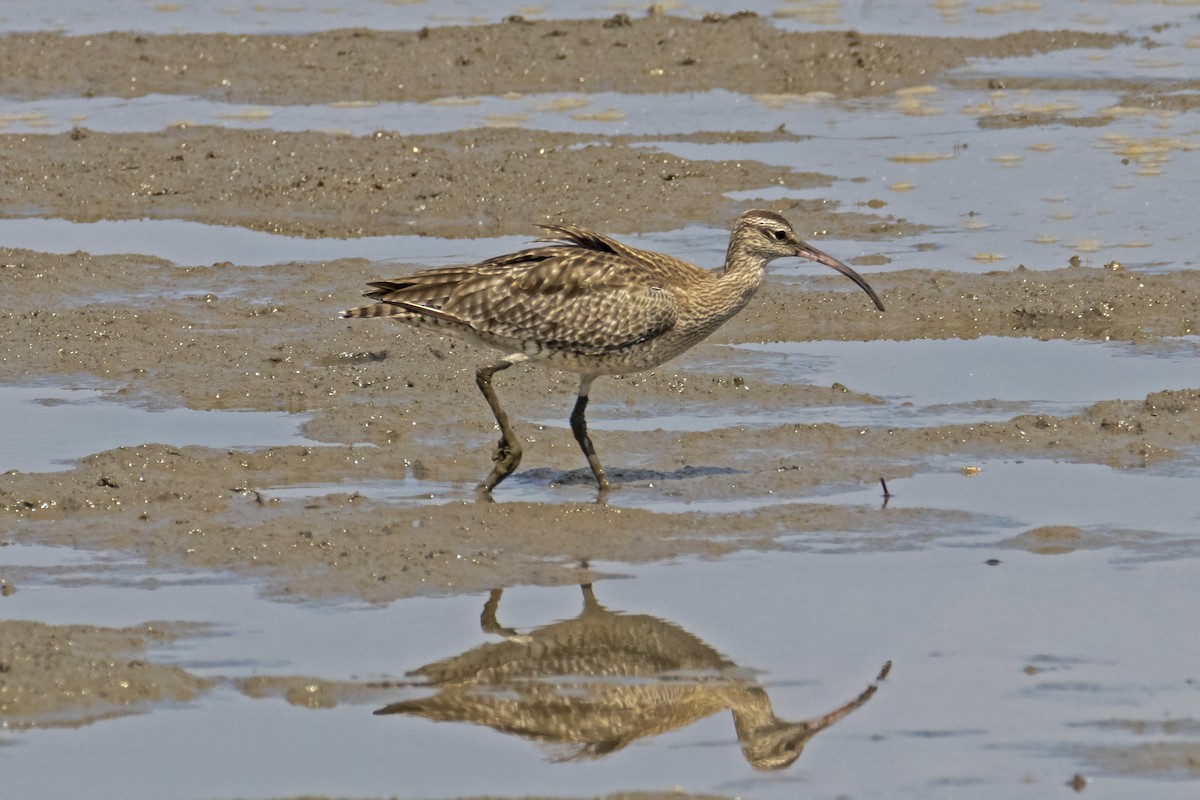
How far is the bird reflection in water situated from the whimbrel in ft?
6.73

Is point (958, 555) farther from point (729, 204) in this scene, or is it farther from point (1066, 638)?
point (729, 204)

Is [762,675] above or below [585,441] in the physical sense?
below

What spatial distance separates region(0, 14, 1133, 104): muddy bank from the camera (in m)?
19.9

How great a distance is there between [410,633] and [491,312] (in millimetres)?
2470

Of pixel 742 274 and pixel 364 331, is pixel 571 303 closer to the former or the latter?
pixel 742 274

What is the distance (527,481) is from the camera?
10156 mm

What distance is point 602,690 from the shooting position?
743cm

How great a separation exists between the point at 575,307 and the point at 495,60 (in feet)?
35.8

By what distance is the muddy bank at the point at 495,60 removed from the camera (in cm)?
1986

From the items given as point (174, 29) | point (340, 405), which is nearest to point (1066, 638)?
point (340, 405)

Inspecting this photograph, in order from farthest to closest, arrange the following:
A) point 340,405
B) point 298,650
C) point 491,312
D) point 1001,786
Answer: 1. point 340,405
2. point 491,312
3. point 298,650
4. point 1001,786

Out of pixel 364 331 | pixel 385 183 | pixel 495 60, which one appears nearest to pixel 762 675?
pixel 364 331

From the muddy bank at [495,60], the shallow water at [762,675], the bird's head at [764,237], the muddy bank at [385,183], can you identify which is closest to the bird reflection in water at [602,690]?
the shallow water at [762,675]

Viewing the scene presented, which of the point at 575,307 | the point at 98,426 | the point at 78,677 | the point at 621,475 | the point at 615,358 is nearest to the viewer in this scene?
the point at 78,677
